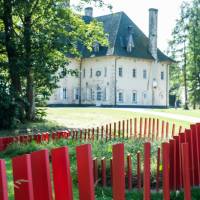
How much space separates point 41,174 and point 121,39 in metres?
59.7

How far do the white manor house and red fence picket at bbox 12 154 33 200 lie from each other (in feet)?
187

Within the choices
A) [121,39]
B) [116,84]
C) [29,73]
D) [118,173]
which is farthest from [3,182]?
[121,39]

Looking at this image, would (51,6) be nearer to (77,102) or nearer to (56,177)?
(56,177)

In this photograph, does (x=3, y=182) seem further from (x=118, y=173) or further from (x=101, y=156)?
(x=101, y=156)

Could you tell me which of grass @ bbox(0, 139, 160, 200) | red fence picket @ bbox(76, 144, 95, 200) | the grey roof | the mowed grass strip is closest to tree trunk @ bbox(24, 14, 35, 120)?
the mowed grass strip

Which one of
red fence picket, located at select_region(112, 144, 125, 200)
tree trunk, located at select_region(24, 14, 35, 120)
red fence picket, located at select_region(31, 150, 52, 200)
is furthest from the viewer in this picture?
tree trunk, located at select_region(24, 14, 35, 120)

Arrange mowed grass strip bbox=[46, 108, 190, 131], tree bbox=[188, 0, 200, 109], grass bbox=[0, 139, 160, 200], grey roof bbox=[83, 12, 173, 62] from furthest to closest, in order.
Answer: tree bbox=[188, 0, 200, 109] → grey roof bbox=[83, 12, 173, 62] → mowed grass strip bbox=[46, 108, 190, 131] → grass bbox=[0, 139, 160, 200]

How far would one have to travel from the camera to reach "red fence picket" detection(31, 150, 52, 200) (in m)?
3.03

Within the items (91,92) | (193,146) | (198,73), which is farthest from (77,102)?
Answer: (193,146)

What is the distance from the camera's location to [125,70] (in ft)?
203

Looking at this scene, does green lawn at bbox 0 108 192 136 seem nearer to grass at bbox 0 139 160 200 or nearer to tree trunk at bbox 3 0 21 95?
tree trunk at bbox 3 0 21 95

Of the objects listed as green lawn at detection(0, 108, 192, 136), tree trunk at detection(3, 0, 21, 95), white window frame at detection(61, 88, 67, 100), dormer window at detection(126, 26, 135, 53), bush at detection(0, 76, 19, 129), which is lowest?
green lawn at detection(0, 108, 192, 136)

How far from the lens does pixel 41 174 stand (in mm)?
3053

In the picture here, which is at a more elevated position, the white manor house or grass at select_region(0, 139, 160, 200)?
the white manor house
